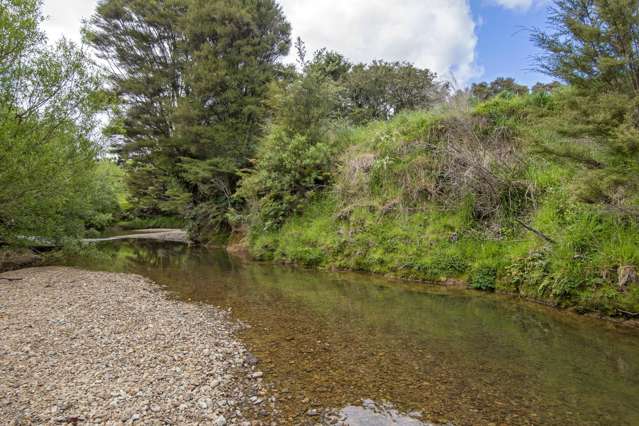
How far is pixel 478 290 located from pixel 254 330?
539 cm

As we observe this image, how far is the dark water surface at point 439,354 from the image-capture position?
3721 millimetres

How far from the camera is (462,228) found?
9.43 m

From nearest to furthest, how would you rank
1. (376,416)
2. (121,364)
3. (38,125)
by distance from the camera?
(376,416), (121,364), (38,125)

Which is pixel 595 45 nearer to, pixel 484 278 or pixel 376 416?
pixel 484 278

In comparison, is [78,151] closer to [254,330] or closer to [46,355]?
[46,355]

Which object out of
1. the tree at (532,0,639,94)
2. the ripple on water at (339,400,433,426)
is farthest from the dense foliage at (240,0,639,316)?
the ripple on water at (339,400,433,426)

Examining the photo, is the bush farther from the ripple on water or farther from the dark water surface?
the ripple on water

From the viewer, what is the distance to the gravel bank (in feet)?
11.4

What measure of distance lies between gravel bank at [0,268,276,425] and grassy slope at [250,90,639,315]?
18.1 feet

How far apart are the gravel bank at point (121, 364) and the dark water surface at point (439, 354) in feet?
1.80

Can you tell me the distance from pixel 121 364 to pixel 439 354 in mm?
4278

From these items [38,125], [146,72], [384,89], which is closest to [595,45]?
[38,125]

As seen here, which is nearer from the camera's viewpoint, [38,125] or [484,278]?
[484,278]

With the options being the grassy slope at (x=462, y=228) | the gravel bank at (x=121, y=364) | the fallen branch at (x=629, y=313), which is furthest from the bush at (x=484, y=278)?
the gravel bank at (x=121, y=364)
